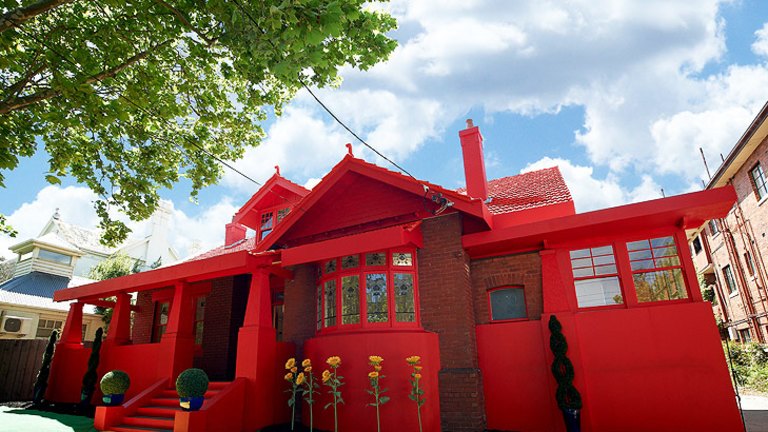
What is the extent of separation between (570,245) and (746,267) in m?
15.8

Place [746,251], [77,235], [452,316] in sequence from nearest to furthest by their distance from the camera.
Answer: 1. [452,316]
2. [746,251]
3. [77,235]

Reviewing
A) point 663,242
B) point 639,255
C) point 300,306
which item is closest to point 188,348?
point 300,306

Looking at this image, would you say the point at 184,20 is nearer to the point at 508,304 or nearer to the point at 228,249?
the point at 508,304

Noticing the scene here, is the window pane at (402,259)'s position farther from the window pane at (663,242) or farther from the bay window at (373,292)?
the window pane at (663,242)

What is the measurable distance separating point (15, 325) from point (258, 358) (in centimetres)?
1518

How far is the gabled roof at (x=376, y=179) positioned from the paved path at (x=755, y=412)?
6.59 meters

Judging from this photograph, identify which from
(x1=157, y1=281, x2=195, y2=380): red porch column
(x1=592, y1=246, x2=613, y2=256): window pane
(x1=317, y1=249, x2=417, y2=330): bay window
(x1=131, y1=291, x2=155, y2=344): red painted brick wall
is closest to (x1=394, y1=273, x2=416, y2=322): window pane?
(x1=317, y1=249, x2=417, y2=330): bay window

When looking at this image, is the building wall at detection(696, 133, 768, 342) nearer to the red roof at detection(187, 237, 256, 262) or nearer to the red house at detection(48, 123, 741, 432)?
the red house at detection(48, 123, 741, 432)

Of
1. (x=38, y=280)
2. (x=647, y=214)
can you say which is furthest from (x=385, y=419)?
(x=38, y=280)

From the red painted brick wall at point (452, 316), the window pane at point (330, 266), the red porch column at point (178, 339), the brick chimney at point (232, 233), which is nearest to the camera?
the red painted brick wall at point (452, 316)

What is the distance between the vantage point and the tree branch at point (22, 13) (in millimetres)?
6008

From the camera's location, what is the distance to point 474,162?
35.2 feet

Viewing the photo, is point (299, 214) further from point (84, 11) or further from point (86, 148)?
point (84, 11)

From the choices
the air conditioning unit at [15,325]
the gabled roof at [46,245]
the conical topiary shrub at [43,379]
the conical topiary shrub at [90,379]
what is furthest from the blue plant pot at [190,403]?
the gabled roof at [46,245]
